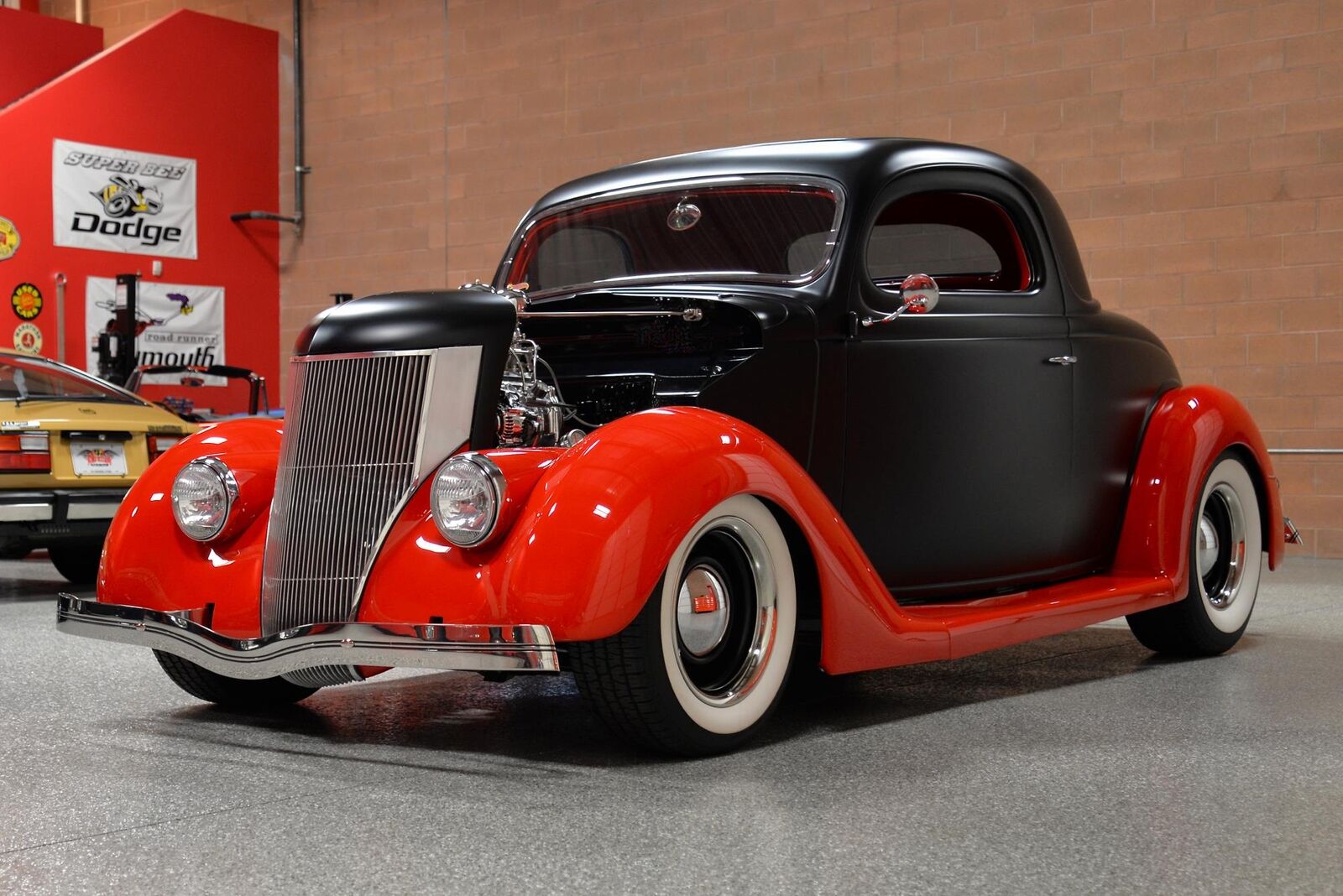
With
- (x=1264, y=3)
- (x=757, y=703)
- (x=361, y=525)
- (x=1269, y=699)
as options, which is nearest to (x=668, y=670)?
(x=757, y=703)

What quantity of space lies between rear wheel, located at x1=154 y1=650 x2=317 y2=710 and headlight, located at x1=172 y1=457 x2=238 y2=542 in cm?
46

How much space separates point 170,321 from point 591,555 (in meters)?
12.7

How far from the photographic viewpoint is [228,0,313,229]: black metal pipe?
1505cm

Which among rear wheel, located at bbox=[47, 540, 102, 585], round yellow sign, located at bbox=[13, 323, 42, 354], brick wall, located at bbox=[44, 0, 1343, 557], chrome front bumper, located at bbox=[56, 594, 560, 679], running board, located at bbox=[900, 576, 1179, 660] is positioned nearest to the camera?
chrome front bumper, located at bbox=[56, 594, 560, 679]

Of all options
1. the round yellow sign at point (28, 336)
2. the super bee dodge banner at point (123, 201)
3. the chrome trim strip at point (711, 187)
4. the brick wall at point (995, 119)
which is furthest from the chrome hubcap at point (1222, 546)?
the super bee dodge banner at point (123, 201)

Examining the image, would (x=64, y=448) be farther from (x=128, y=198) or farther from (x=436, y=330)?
(x=128, y=198)

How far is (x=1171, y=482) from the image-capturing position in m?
4.96

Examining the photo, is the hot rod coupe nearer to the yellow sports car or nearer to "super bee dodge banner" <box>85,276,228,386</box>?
the yellow sports car

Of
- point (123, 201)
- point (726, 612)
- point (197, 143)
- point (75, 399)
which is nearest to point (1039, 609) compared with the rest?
point (726, 612)

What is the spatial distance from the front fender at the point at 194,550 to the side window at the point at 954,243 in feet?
6.70

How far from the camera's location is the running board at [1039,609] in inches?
159

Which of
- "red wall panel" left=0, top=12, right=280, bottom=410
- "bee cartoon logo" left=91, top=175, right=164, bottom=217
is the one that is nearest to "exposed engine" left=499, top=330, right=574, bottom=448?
"red wall panel" left=0, top=12, right=280, bottom=410

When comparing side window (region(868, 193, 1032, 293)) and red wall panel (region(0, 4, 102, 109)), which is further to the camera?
red wall panel (region(0, 4, 102, 109))

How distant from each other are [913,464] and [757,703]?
106 centimetres
